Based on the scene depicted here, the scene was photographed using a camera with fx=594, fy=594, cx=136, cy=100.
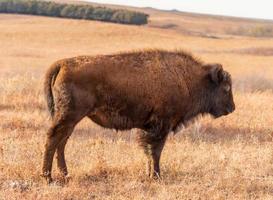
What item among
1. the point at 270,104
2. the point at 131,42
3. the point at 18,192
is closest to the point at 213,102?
the point at 18,192

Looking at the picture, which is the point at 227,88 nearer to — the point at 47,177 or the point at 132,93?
the point at 132,93

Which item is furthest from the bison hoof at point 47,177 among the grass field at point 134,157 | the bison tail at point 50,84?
the bison tail at point 50,84

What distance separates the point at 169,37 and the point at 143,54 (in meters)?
51.0

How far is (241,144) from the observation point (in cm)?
1080

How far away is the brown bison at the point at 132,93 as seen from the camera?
7660 millimetres

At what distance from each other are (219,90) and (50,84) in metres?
2.80

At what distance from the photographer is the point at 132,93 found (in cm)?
809

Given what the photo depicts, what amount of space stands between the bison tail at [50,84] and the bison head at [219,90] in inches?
97.7

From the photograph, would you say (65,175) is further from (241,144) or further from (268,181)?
(241,144)

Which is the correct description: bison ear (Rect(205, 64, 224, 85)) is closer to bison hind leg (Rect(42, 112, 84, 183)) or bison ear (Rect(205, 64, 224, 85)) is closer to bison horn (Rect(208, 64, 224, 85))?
bison horn (Rect(208, 64, 224, 85))

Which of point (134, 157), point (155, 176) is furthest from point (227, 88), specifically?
point (155, 176)

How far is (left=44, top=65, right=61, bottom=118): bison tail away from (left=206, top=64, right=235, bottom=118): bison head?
97.7 inches

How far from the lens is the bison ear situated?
29.5 ft

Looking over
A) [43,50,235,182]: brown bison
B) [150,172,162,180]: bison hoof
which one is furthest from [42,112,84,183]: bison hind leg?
[150,172,162,180]: bison hoof
